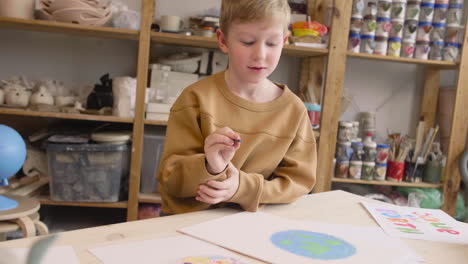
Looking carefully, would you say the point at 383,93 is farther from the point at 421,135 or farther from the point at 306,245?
the point at 306,245

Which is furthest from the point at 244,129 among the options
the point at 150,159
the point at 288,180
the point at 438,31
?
the point at 438,31

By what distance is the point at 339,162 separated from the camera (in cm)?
229

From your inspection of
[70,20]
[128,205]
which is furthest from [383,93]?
[70,20]

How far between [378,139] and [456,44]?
0.69 m

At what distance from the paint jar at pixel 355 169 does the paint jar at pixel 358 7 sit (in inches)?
30.5

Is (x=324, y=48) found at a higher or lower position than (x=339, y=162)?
higher

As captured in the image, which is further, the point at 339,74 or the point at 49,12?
the point at 339,74

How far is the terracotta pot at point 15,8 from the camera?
6.19ft

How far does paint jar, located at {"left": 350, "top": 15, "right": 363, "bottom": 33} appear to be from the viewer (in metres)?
2.22

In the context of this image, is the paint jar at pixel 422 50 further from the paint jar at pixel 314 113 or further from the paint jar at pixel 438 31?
the paint jar at pixel 314 113

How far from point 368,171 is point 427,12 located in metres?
0.90

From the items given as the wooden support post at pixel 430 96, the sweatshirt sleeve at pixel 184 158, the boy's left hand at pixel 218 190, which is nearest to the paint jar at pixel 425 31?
the wooden support post at pixel 430 96

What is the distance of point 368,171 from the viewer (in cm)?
230

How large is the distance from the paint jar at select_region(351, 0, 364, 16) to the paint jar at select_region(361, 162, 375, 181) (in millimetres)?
789
